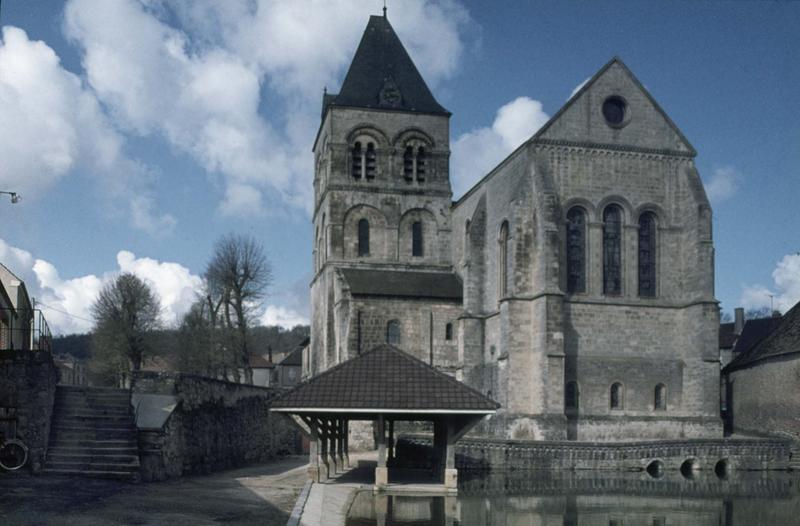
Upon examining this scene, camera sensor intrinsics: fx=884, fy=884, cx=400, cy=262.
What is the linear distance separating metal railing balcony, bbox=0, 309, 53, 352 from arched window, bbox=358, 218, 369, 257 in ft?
51.7

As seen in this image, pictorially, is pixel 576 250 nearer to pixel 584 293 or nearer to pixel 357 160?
pixel 584 293

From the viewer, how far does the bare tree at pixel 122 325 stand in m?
50.4

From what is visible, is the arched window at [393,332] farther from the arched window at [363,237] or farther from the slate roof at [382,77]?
the slate roof at [382,77]

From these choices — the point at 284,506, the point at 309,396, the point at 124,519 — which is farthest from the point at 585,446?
the point at 124,519

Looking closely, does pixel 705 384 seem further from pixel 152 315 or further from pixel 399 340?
pixel 152 315

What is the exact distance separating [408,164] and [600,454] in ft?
64.0

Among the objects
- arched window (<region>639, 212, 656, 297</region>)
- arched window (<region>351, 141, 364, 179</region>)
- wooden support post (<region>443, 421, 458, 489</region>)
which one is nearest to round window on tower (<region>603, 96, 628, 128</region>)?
arched window (<region>639, 212, 656, 297</region>)

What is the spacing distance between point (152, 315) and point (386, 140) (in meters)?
20.2

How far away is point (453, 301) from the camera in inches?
1574

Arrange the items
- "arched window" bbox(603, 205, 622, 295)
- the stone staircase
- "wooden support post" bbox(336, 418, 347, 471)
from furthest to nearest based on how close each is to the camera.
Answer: "arched window" bbox(603, 205, 622, 295), "wooden support post" bbox(336, 418, 347, 471), the stone staircase

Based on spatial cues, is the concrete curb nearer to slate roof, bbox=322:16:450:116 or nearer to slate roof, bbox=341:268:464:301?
slate roof, bbox=341:268:464:301

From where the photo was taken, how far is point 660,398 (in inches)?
1339

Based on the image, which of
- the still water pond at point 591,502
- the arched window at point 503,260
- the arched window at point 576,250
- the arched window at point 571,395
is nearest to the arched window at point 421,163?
the arched window at point 503,260

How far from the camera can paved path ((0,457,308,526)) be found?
14023mm
